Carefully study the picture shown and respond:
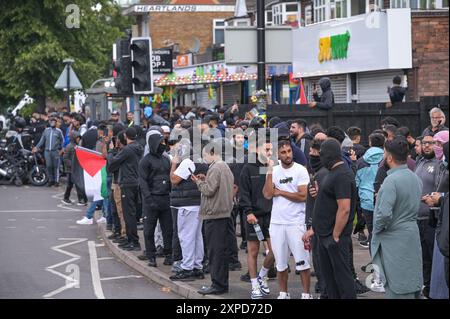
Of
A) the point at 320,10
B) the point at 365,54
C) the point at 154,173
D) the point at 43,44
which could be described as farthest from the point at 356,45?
the point at 43,44

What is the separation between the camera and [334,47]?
30.2m

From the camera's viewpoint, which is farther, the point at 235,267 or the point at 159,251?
the point at 159,251

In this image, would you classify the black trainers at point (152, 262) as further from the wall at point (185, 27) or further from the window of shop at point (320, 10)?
the wall at point (185, 27)

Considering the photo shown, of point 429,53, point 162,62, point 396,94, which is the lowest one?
point 396,94

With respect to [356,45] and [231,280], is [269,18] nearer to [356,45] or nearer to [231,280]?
[356,45]

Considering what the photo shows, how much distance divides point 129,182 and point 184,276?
337 cm

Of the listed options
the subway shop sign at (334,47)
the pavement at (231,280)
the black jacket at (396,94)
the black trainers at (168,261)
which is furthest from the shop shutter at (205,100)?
the black trainers at (168,261)

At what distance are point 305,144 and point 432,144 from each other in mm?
3609

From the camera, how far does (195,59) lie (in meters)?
→ 47.1

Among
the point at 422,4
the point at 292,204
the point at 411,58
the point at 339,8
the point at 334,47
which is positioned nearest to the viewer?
the point at 292,204

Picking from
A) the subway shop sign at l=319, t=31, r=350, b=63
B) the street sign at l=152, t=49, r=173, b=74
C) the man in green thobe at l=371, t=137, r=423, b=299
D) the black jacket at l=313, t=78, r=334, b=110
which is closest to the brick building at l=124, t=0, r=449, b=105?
the subway shop sign at l=319, t=31, r=350, b=63

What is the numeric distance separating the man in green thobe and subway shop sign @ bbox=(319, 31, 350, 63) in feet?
64.1

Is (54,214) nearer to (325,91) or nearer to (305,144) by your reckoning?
(325,91)

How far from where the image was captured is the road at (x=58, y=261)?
13078mm
